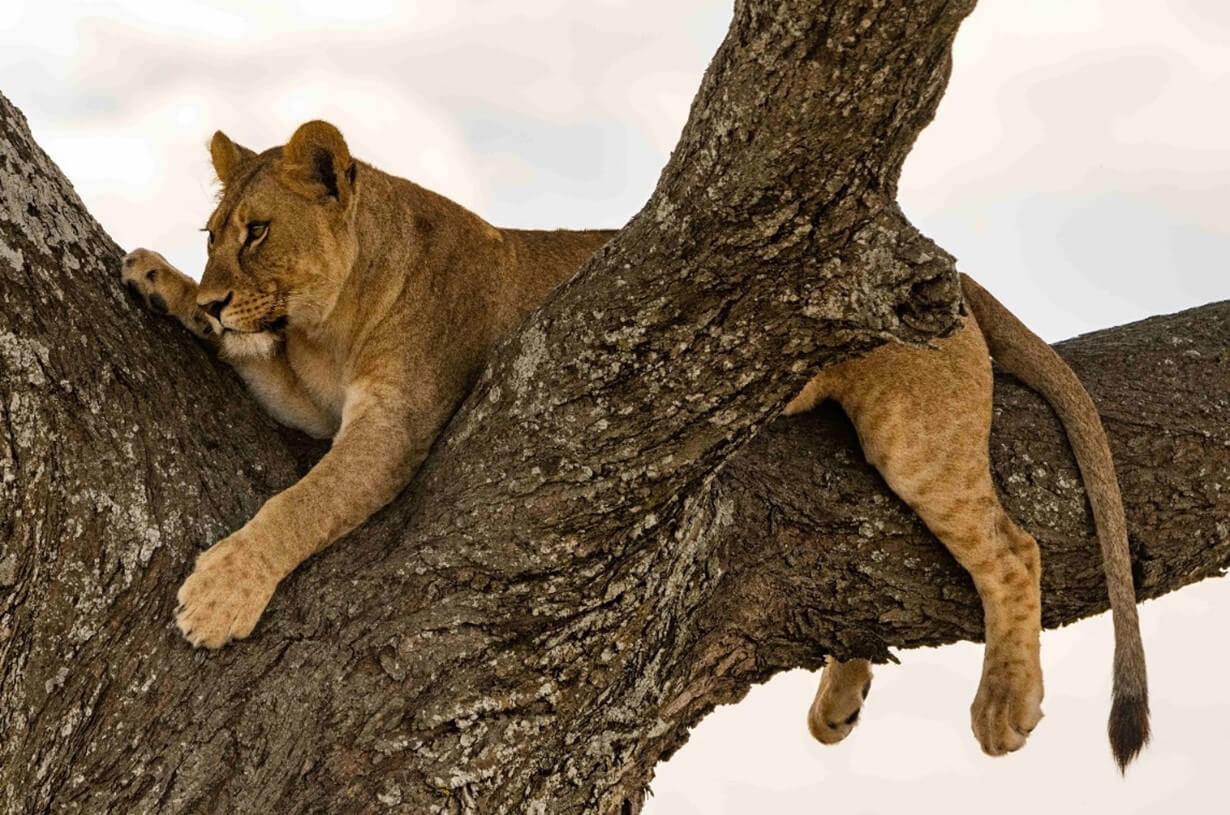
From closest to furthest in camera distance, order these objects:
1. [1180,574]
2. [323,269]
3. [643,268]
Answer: [643,268], [323,269], [1180,574]

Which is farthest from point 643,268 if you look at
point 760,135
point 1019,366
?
point 1019,366

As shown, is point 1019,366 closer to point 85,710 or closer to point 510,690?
point 510,690

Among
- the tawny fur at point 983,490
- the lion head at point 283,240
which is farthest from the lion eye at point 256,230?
the tawny fur at point 983,490

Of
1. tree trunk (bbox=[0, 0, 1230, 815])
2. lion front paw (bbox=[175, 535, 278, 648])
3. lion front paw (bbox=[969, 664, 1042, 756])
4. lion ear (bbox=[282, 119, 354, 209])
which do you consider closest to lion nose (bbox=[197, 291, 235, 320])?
tree trunk (bbox=[0, 0, 1230, 815])

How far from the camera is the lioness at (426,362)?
165 inches

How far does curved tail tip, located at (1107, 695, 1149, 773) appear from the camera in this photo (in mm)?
4727

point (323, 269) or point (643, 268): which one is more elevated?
point (323, 269)

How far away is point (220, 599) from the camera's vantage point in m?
3.65

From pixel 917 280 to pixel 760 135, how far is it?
0.46 metres

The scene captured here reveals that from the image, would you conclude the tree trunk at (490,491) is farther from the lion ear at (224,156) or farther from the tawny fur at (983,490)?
the tawny fur at (983,490)

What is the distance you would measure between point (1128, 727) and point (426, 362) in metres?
2.58

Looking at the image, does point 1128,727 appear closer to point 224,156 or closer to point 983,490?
point 983,490

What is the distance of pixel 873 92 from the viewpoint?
3033 mm

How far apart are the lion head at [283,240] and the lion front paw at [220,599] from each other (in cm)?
83
